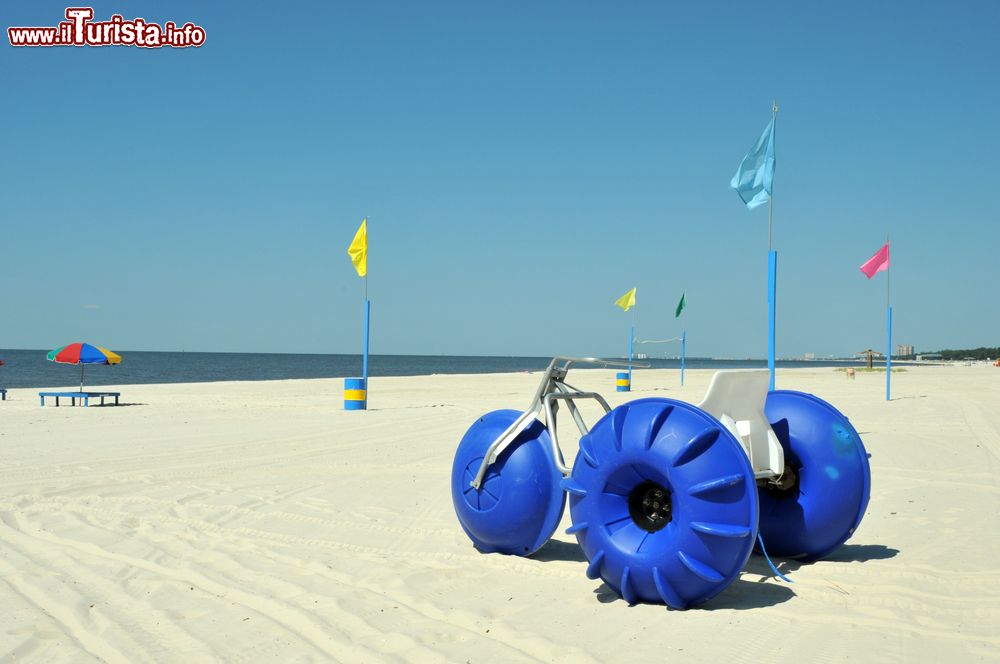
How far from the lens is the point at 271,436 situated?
1315 cm

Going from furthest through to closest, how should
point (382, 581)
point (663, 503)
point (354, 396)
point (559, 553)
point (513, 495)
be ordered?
point (354, 396), point (559, 553), point (513, 495), point (382, 581), point (663, 503)

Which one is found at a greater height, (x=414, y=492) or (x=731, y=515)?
(x=731, y=515)

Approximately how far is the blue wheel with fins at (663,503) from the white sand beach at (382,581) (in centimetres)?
20

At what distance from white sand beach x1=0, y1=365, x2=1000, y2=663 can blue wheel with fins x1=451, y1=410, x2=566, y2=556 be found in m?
0.20

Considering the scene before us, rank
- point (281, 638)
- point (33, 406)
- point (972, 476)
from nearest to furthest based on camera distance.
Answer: point (281, 638) → point (972, 476) → point (33, 406)

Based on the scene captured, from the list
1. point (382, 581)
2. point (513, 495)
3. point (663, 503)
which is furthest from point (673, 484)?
point (382, 581)

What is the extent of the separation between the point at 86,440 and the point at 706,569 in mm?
10836

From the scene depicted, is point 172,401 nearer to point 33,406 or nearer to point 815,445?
point 33,406

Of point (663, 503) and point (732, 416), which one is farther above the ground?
point (732, 416)

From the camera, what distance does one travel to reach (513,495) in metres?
5.57

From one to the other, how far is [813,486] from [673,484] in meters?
1.64

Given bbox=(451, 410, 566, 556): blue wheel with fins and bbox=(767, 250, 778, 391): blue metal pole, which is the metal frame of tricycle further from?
bbox=(767, 250, 778, 391): blue metal pole

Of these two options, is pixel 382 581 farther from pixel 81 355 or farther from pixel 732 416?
pixel 81 355

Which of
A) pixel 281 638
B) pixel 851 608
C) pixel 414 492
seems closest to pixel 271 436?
pixel 414 492
